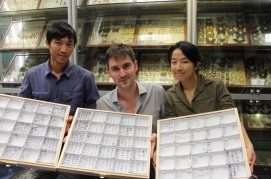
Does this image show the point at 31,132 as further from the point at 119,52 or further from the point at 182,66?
the point at 182,66

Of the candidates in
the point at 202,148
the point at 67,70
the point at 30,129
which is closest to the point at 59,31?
the point at 67,70

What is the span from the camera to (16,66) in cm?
303

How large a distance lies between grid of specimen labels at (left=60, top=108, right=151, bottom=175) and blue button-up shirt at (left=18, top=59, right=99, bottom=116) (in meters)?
0.50

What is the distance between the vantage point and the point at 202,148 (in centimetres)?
109

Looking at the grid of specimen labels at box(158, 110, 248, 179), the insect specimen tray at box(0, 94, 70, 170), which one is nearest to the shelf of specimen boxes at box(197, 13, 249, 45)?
the grid of specimen labels at box(158, 110, 248, 179)

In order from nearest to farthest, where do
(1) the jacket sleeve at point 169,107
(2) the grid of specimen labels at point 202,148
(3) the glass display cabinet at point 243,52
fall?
(2) the grid of specimen labels at point 202,148 → (1) the jacket sleeve at point 169,107 → (3) the glass display cabinet at point 243,52

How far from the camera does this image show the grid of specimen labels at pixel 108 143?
109 cm

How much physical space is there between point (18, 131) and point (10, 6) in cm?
273

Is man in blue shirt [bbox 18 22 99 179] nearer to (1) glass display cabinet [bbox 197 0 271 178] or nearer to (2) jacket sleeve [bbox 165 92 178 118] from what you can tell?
(2) jacket sleeve [bbox 165 92 178 118]

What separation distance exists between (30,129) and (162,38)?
2.03 meters

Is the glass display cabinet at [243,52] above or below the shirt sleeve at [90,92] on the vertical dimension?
above

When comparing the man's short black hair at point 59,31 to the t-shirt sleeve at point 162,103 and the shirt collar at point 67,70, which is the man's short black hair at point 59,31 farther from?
the t-shirt sleeve at point 162,103

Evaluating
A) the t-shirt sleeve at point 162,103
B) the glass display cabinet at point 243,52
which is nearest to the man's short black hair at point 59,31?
the t-shirt sleeve at point 162,103

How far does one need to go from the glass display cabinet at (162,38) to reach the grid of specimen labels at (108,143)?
1.42m
